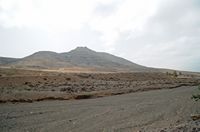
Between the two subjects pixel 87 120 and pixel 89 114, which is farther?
pixel 89 114

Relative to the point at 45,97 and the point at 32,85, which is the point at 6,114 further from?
the point at 32,85

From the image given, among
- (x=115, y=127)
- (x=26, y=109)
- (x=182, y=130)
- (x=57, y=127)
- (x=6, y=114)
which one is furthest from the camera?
(x=26, y=109)

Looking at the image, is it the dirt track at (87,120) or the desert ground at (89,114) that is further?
the desert ground at (89,114)

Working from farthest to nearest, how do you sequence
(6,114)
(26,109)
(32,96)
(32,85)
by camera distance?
(32,85) → (32,96) → (26,109) → (6,114)

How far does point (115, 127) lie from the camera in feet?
53.7

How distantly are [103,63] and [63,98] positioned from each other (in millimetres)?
161742

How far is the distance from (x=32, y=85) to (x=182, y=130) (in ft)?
104

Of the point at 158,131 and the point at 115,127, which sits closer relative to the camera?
the point at 158,131

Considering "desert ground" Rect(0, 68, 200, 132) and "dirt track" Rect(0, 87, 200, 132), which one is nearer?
"dirt track" Rect(0, 87, 200, 132)

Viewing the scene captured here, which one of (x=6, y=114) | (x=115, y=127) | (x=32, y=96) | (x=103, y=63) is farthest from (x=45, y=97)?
(x=103, y=63)

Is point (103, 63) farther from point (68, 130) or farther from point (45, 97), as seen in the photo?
point (68, 130)

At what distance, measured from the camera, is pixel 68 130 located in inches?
651

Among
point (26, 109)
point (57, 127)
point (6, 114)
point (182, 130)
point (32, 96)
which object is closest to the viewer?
point (182, 130)

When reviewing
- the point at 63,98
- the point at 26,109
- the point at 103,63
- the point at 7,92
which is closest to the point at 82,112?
the point at 26,109
